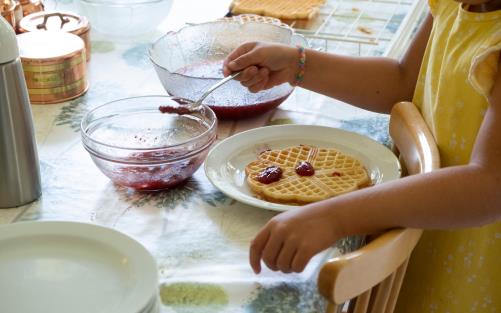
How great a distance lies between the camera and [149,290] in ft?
2.37

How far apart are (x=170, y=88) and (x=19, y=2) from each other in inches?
18.3

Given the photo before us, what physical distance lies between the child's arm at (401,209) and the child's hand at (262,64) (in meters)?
0.39

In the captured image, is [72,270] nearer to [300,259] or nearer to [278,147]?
[300,259]

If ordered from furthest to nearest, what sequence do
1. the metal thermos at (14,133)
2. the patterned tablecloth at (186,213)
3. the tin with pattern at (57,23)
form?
the tin with pattern at (57,23) < the metal thermos at (14,133) < the patterned tablecloth at (186,213)

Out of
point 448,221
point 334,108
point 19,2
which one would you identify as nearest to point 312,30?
point 334,108

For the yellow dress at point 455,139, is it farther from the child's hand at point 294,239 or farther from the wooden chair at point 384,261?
the child's hand at point 294,239

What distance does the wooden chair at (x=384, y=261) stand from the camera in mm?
698

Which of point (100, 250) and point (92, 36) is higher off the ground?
point (100, 250)

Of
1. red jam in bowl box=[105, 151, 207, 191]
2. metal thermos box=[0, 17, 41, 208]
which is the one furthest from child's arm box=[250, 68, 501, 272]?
metal thermos box=[0, 17, 41, 208]

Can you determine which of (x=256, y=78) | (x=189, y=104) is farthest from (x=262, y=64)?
(x=189, y=104)

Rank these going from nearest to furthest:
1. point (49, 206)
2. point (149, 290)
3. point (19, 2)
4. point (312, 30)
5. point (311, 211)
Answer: point (149, 290) → point (311, 211) → point (49, 206) → point (19, 2) → point (312, 30)

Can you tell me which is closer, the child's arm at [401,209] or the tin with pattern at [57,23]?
the child's arm at [401,209]

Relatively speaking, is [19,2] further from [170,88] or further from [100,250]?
[100,250]

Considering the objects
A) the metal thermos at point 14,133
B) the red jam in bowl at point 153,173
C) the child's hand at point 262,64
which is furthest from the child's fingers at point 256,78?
the metal thermos at point 14,133
